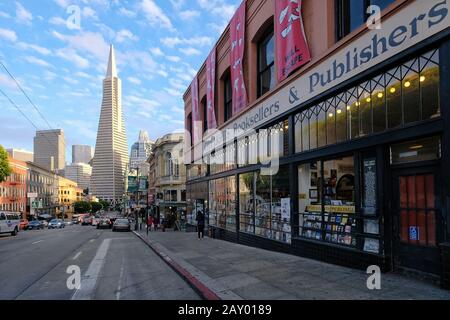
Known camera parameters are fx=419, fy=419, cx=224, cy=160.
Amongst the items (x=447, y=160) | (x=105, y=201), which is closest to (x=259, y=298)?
(x=447, y=160)

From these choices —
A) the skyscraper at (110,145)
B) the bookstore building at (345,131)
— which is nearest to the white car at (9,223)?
the bookstore building at (345,131)

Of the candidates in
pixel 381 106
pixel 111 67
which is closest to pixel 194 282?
pixel 381 106

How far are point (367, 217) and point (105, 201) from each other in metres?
200

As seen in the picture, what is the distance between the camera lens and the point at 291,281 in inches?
344

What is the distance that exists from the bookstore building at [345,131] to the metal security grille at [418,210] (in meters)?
0.03

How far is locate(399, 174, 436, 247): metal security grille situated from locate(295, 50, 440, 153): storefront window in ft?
3.93

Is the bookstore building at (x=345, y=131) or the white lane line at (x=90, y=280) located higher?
the bookstore building at (x=345, y=131)

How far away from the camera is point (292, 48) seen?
12.9 metres

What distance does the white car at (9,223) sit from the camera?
31.7 m

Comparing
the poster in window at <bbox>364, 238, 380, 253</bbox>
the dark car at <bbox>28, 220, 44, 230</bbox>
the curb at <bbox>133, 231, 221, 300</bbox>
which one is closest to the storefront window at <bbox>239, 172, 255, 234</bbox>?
the curb at <bbox>133, 231, 221, 300</bbox>

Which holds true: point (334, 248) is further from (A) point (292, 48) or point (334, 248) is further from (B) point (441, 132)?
(A) point (292, 48)

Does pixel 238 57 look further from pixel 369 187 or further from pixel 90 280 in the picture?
pixel 90 280

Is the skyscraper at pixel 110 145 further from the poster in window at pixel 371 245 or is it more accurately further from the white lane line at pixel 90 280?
the poster in window at pixel 371 245

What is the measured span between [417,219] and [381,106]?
2562 millimetres
